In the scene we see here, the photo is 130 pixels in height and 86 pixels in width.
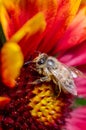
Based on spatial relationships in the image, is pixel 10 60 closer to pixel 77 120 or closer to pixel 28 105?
pixel 28 105

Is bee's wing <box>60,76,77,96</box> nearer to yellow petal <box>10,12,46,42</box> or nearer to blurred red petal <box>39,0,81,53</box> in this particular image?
blurred red petal <box>39,0,81,53</box>

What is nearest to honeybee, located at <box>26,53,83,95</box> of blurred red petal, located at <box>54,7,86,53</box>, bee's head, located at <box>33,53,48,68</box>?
bee's head, located at <box>33,53,48,68</box>

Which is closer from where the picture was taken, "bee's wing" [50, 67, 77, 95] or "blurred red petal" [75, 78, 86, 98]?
"bee's wing" [50, 67, 77, 95]

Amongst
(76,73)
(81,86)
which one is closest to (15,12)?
(76,73)

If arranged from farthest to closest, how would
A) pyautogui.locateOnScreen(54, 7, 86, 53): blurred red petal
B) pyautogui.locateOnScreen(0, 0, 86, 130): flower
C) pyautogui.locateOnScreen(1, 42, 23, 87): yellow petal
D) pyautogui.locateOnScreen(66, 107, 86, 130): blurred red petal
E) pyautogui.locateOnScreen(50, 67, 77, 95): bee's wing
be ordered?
pyautogui.locateOnScreen(66, 107, 86, 130): blurred red petal → pyautogui.locateOnScreen(54, 7, 86, 53): blurred red petal → pyautogui.locateOnScreen(50, 67, 77, 95): bee's wing → pyautogui.locateOnScreen(0, 0, 86, 130): flower → pyautogui.locateOnScreen(1, 42, 23, 87): yellow petal

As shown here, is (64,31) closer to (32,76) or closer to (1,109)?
(32,76)

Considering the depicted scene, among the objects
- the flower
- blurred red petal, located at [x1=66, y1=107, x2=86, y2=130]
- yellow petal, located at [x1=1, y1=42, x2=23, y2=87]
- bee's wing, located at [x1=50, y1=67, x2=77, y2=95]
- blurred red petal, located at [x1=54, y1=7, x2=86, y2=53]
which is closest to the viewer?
yellow petal, located at [x1=1, y1=42, x2=23, y2=87]
